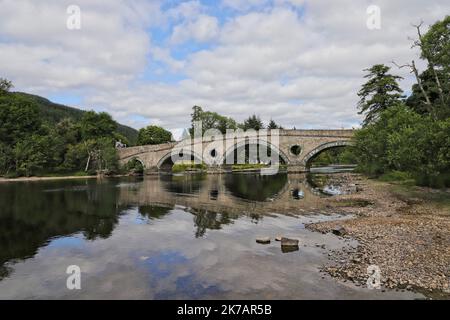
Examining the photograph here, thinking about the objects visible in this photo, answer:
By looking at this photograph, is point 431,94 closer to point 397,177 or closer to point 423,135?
point 397,177

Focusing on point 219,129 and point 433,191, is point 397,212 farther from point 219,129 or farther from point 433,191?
point 219,129

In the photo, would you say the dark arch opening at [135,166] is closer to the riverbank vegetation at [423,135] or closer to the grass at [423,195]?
the riverbank vegetation at [423,135]

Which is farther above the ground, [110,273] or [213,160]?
[213,160]

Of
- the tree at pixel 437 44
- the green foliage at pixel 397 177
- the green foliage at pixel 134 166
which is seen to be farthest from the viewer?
A: the green foliage at pixel 134 166

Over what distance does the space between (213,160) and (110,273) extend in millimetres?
54992

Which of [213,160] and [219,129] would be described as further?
[219,129]

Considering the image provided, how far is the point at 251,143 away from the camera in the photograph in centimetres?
6122

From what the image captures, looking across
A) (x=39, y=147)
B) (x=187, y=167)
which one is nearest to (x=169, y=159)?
(x=187, y=167)

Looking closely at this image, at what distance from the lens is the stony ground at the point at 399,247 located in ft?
28.3

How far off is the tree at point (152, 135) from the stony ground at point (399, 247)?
7994 cm

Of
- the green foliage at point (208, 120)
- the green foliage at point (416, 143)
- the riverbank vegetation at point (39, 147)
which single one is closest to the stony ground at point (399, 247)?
the green foliage at point (416, 143)

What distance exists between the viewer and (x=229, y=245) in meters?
13.1
